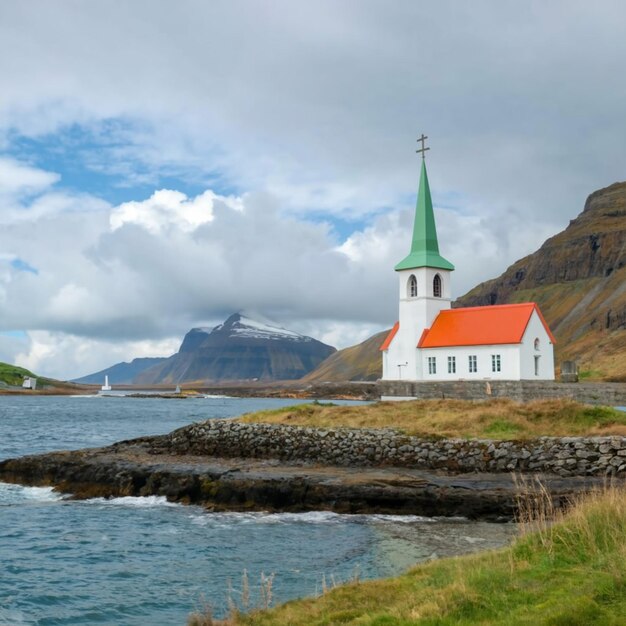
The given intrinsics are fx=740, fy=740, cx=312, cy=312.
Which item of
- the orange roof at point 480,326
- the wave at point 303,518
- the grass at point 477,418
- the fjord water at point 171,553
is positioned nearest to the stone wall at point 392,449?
the grass at point 477,418

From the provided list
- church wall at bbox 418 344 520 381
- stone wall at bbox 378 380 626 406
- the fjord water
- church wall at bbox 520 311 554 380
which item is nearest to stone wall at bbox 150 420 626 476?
the fjord water

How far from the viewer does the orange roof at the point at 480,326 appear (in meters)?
56.0

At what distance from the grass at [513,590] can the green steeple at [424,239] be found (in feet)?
166

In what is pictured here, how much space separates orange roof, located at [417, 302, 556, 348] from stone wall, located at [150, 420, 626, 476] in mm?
26247

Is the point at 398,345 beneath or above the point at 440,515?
above

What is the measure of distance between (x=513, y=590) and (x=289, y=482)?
51.8ft

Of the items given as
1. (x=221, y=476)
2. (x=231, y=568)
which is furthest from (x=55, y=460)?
(x=231, y=568)

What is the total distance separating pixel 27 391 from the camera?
7544 inches

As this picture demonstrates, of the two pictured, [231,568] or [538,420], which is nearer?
[231,568]

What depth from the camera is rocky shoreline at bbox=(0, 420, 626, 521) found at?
76.1 feet

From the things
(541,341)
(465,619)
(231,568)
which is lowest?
(231,568)

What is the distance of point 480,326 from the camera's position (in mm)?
58281

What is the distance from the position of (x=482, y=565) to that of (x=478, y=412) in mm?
21363

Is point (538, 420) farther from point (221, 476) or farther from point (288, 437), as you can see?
point (221, 476)
